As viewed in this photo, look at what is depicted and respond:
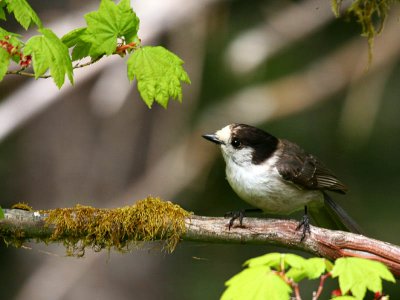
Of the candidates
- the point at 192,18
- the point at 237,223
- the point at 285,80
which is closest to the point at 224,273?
the point at 285,80

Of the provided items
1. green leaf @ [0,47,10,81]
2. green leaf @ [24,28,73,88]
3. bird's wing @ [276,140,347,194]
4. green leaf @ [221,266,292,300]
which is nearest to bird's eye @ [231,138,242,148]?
bird's wing @ [276,140,347,194]

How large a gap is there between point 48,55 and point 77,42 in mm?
338

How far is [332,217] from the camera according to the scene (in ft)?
16.6

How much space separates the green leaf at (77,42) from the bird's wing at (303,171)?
1751 millimetres

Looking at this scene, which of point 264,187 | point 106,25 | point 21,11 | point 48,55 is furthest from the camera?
point 264,187

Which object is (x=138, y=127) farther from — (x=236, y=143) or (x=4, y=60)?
(x=4, y=60)

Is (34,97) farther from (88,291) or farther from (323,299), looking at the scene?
(323,299)

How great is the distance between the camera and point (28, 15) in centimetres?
320

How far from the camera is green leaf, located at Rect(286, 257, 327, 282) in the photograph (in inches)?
102

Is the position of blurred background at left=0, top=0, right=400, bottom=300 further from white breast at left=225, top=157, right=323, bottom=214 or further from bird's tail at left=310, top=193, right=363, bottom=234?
bird's tail at left=310, top=193, right=363, bottom=234

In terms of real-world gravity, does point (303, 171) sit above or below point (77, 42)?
below

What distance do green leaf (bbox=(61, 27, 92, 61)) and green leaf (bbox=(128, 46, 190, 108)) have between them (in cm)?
20

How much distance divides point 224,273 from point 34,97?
11.6ft

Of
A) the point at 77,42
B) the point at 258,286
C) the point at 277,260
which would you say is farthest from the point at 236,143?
the point at 258,286
